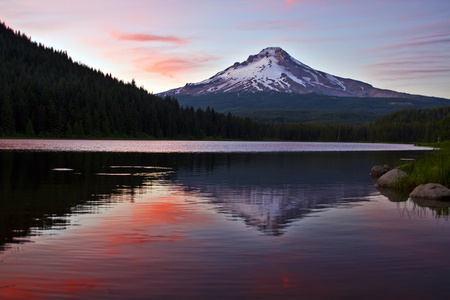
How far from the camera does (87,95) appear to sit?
192 meters

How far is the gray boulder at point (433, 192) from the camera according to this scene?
28.2 meters

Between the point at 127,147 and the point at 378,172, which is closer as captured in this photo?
the point at 378,172

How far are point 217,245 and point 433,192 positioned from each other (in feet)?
58.5

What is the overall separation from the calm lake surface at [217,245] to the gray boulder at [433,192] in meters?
0.99

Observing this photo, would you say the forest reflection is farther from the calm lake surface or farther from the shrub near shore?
the shrub near shore

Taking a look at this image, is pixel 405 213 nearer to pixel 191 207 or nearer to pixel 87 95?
pixel 191 207

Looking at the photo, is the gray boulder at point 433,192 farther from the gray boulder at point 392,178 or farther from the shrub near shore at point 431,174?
the gray boulder at point 392,178

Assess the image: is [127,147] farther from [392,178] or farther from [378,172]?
[392,178]

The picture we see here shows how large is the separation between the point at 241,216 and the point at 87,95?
180333 mm

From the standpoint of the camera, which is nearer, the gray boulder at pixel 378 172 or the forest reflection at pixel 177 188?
the forest reflection at pixel 177 188

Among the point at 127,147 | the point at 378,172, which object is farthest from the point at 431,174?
the point at 127,147

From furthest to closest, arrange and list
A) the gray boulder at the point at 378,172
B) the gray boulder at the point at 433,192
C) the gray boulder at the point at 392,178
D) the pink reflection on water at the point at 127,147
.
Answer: the pink reflection on water at the point at 127,147, the gray boulder at the point at 378,172, the gray boulder at the point at 392,178, the gray boulder at the point at 433,192

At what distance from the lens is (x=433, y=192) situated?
93.7 feet

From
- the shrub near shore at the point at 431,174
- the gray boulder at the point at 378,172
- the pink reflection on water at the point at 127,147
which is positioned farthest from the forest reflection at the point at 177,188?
the pink reflection on water at the point at 127,147
